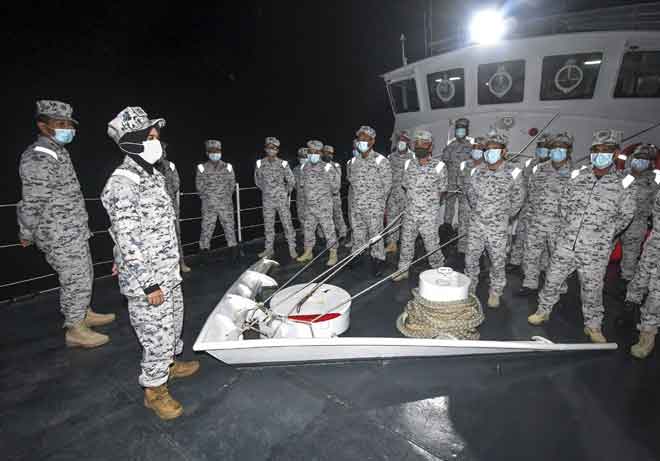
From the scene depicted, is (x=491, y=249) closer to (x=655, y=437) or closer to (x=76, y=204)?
(x=655, y=437)

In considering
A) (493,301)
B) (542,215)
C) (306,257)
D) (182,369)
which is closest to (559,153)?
(542,215)

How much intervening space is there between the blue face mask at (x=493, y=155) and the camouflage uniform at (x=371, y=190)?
1402mm

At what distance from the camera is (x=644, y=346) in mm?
2787

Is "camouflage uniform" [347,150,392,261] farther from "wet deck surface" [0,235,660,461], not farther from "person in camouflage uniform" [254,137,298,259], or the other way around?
"wet deck surface" [0,235,660,461]

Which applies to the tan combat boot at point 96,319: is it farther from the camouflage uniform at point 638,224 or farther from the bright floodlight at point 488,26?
the bright floodlight at point 488,26

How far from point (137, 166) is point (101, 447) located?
1.67 m

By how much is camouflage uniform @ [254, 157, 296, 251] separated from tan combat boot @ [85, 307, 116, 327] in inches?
98.7

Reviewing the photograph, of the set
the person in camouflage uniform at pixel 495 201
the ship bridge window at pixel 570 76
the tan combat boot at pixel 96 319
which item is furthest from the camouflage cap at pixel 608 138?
the tan combat boot at pixel 96 319

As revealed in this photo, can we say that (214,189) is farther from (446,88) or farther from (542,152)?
(446,88)

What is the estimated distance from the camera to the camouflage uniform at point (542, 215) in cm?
381

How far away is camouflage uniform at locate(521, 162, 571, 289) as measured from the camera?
12.5ft

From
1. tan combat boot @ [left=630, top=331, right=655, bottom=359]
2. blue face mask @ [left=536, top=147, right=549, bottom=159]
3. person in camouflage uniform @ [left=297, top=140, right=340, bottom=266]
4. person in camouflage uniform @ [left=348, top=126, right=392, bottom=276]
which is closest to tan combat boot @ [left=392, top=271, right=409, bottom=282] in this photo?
person in camouflage uniform @ [left=348, top=126, right=392, bottom=276]

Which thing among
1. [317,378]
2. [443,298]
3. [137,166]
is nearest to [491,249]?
[443,298]

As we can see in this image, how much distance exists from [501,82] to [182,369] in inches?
265
